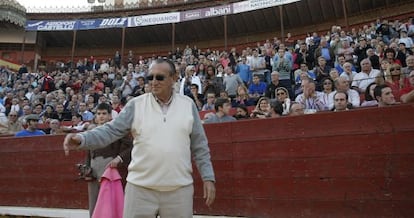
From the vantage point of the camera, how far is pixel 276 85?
644cm

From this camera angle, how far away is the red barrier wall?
3379mm

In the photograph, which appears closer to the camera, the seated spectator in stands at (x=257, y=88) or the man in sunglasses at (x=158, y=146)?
the man in sunglasses at (x=158, y=146)

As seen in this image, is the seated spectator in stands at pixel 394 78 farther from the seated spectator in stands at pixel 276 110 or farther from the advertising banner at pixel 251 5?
the advertising banner at pixel 251 5

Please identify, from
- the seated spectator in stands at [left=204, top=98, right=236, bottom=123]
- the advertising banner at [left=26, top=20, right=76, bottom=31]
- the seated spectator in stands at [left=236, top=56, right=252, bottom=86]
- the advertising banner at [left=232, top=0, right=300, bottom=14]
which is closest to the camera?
the seated spectator in stands at [left=204, top=98, right=236, bottom=123]

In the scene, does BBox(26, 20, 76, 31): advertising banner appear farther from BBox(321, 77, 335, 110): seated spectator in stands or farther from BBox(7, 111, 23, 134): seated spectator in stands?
BBox(321, 77, 335, 110): seated spectator in stands

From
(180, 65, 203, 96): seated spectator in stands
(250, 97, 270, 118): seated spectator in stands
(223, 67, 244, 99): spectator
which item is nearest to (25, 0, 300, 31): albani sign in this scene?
(180, 65, 203, 96): seated spectator in stands

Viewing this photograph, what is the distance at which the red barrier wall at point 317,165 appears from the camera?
11.1 ft

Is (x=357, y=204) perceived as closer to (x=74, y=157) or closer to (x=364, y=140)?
(x=364, y=140)

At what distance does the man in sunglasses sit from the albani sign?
12.9m

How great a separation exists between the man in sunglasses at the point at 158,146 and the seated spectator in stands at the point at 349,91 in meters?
3.07

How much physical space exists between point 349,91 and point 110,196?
3164 millimetres

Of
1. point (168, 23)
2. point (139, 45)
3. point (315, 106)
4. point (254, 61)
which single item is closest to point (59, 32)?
point (139, 45)

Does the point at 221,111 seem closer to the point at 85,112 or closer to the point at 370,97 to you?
the point at 370,97

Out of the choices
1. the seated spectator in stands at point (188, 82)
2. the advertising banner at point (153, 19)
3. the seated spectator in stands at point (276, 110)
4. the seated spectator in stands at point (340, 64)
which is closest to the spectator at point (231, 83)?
the seated spectator in stands at point (188, 82)
